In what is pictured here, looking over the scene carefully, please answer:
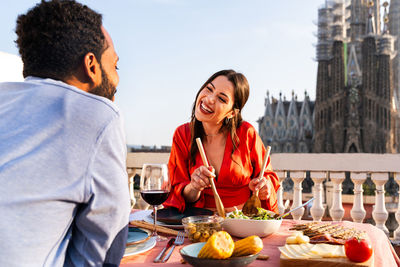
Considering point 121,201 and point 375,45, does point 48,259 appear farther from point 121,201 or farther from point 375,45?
point 375,45

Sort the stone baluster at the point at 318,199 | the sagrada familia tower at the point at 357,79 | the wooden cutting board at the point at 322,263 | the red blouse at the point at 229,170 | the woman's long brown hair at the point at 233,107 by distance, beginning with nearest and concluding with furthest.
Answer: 1. the wooden cutting board at the point at 322,263
2. the red blouse at the point at 229,170
3. the woman's long brown hair at the point at 233,107
4. the stone baluster at the point at 318,199
5. the sagrada familia tower at the point at 357,79

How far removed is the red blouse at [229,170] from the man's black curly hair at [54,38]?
1.53m

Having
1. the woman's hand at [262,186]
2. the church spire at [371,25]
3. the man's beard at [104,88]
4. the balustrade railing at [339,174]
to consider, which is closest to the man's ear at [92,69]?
the man's beard at [104,88]

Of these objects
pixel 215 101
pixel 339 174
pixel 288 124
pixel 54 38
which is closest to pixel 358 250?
pixel 54 38

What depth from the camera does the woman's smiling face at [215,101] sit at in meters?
2.62

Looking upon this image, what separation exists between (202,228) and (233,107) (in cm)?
143

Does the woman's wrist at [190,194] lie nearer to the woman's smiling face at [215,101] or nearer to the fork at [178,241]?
the woman's smiling face at [215,101]

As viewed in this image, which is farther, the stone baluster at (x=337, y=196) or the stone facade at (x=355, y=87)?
the stone facade at (x=355, y=87)

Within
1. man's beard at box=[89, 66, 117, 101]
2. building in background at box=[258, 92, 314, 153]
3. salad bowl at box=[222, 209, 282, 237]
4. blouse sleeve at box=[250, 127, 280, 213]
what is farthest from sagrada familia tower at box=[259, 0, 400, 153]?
man's beard at box=[89, 66, 117, 101]

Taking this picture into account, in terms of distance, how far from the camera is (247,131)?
288cm

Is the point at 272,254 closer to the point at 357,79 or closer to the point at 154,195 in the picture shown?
the point at 154,195

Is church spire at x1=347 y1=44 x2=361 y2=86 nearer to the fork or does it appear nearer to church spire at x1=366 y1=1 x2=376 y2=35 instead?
church spire at x1=366 y1=1 x2=376 y2=35

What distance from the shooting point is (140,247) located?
144 centimetres

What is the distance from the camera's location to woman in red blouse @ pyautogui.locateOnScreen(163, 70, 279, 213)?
2.59 meters
